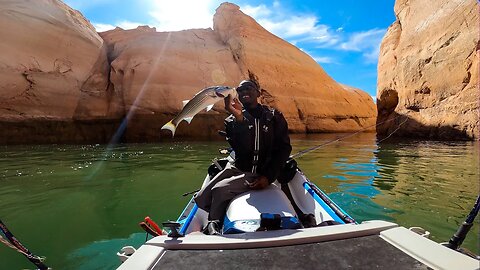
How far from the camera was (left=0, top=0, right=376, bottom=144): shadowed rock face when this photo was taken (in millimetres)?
19109

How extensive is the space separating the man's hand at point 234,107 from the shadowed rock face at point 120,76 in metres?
19.1

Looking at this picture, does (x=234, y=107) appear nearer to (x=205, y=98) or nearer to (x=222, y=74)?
(x=205, y=98)

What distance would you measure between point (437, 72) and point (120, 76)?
21835 millimetres

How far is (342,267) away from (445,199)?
5021mm

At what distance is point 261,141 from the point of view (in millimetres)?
3189

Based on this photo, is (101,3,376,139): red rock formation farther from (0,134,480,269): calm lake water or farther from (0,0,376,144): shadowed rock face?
(0,134,480,269): calm lake water

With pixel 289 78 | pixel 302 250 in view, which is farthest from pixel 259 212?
pixel 289 78

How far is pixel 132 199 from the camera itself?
5.83m

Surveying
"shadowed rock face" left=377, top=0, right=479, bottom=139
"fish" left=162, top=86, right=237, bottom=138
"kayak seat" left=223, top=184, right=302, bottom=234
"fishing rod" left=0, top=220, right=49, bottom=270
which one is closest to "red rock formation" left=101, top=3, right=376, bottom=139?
"shadowed rock face" left=377, top=0, right=479, bottom=139

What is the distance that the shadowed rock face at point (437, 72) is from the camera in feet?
51.0

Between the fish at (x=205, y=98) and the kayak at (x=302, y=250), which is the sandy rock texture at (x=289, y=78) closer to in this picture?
the fish at (x=205, y=98)

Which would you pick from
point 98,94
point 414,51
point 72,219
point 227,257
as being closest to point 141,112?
point 98,94

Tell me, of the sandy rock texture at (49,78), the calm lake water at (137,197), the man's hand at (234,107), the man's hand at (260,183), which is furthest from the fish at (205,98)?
the sandy rock texture at (49,78)

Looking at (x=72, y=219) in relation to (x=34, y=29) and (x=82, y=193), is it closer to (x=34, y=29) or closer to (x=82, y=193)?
(x=82, y=193)
